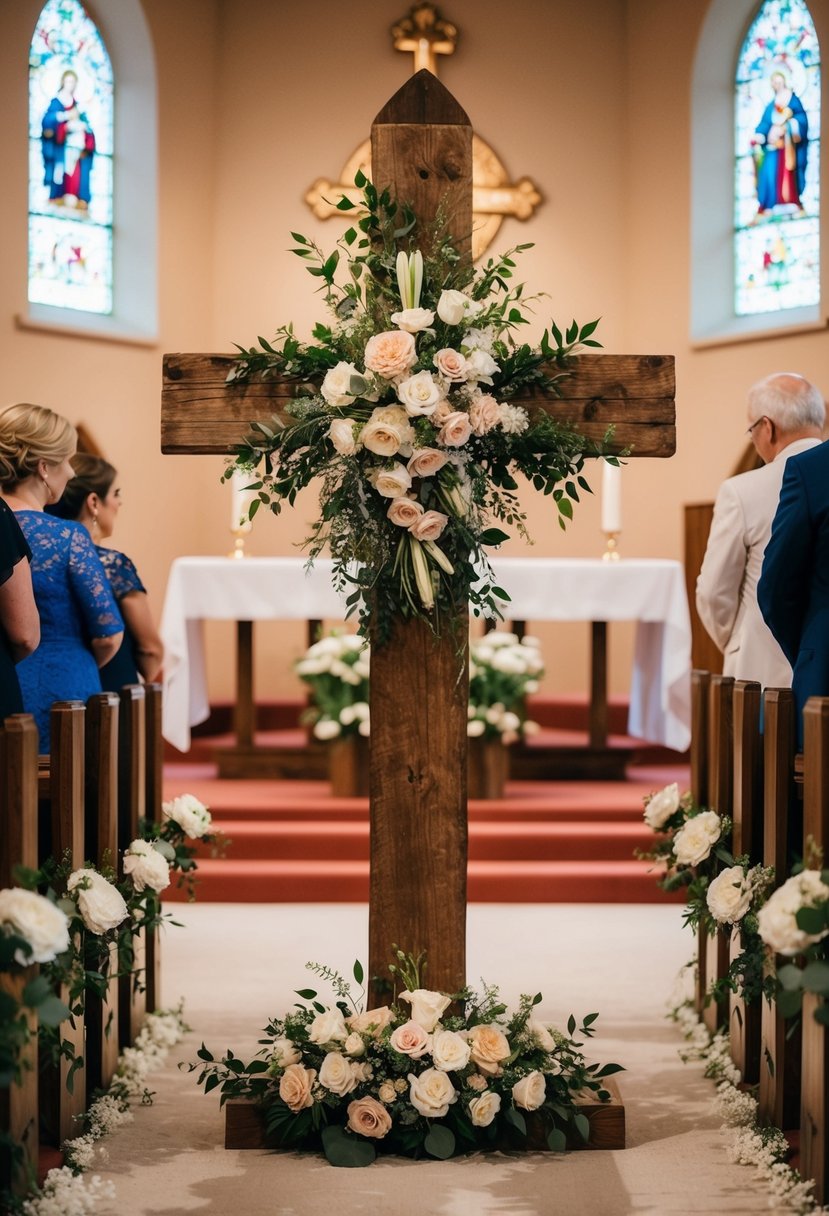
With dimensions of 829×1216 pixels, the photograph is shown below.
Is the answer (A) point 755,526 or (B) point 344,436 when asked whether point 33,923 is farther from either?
(A) point 755,526

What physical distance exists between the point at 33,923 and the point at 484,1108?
1.13 metres

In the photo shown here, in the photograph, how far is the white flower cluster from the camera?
6418 millimetres

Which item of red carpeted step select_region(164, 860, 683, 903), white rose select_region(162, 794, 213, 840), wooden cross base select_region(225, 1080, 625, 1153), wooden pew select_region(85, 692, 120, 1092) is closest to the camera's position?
wooden cross base select_region(225, 1080, 625, 1153)

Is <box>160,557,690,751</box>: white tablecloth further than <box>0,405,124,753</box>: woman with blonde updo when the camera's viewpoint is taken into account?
Yes

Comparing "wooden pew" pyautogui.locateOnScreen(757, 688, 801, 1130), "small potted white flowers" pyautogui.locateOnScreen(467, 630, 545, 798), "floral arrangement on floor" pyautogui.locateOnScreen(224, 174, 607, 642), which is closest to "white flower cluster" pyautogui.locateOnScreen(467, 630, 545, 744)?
"small potted white flowers" pyautogui.locateOnScreen(467, 630, 545, 798)

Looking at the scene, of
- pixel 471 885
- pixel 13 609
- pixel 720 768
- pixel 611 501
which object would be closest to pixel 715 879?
pixel 720 768

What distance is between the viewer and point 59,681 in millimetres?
4086

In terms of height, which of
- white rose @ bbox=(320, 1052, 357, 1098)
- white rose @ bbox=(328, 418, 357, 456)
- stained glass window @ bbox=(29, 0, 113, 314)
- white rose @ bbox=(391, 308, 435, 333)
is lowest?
white rose @ bbox=(320, 1052, 357, 1098)

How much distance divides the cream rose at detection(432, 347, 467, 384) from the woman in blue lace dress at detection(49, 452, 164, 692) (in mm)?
1704

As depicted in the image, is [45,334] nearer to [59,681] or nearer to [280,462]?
[59,681]

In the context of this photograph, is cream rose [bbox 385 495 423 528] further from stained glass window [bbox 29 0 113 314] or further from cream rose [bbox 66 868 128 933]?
stained glass window [bbox 29 0 113 314]

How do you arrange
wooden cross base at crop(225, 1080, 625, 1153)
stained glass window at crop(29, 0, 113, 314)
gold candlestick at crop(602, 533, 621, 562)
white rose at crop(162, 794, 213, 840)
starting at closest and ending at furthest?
wooden cross base at crop(225, 1080, 625, 1153)
white rose at crop(162, 794, 213, 840)
gold candlestick at crop(602, 533, 621, 562)
stained glass window at crop(29, 0, 113, 314)

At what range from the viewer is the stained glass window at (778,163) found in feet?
29.2

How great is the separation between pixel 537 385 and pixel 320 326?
493 millimetres
